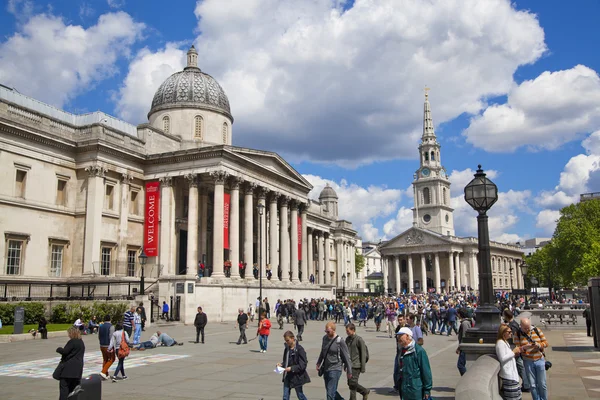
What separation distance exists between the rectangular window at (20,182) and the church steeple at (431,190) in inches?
4216

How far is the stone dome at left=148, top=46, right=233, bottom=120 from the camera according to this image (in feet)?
157

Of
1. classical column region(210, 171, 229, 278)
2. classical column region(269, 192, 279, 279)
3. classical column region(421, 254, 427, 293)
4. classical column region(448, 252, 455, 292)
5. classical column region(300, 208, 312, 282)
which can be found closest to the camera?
classical column region(210, 171, 229, 278)

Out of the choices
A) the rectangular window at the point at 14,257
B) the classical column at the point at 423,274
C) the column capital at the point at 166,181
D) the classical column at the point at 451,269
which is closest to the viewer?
the rectangular window at the point at 14,257

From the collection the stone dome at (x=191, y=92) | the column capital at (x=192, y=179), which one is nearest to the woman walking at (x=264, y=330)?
the column capital at (x=192, y=179)

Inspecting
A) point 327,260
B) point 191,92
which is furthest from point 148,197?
point 327,260

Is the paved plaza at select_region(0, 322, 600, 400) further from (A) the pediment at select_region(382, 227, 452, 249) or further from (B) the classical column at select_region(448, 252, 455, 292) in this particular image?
(A) the pediment at select_region(382, 227, 452, 249)

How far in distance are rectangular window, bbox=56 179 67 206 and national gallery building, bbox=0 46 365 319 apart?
0.10 meters

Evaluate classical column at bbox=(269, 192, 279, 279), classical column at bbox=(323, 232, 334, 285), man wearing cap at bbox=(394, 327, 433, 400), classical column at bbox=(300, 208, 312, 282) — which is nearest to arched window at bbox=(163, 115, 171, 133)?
classical column at bbox=(269, 192, 279, 279)

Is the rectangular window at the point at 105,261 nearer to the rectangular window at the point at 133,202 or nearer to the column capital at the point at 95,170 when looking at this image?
the rectangular window at the point at 133,202

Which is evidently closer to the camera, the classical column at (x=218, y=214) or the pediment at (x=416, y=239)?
the classical column at (x=218, y=214)

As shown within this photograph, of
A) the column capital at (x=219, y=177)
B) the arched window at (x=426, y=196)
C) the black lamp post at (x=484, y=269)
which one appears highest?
the arched window at (x=426, y=196)

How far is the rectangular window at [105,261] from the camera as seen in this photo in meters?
37.8

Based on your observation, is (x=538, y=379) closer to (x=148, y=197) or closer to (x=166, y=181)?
(x=166, y=181)

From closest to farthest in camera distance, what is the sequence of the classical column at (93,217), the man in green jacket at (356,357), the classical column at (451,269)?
the man in green jacket at (356,357) → the classical column at (93,217) → the classical column at (451,269)
